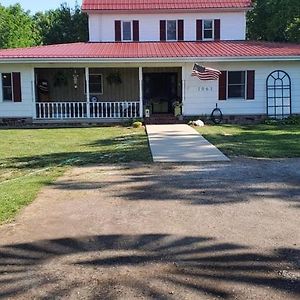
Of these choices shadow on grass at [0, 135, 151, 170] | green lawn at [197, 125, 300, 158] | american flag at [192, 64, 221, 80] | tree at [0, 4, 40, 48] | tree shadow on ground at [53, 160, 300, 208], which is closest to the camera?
tree shadow on ground at [53, 160, 300, 208]

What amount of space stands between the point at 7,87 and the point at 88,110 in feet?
12.5

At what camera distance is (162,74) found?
24656 millimetres

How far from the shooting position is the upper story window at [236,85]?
838 inches

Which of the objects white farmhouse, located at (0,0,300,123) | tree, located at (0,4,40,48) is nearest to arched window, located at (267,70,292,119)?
white farmhouse, located at (0,0,300,123)

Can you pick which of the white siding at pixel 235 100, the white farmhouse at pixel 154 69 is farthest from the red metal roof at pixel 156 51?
the white siding at pixel 235 100

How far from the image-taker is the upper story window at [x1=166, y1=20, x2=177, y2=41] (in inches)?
983

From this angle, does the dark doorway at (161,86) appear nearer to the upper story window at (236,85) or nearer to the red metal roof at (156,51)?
the red metal roof at (156,51)

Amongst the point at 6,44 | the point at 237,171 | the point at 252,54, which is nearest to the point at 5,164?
the point at 237,171

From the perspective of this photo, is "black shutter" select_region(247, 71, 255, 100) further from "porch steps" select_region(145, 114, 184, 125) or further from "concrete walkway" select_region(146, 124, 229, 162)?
"concrete walkway" select_region(146, 124, 229, 162)

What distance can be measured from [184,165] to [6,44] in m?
36.7

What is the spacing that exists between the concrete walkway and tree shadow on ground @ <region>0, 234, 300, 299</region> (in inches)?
224

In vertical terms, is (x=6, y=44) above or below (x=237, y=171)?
above

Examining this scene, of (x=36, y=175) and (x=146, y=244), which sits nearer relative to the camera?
(x=146, y=244)

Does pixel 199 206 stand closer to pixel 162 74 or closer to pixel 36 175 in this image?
pixel 36 175
